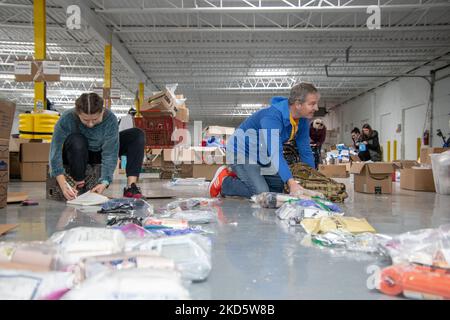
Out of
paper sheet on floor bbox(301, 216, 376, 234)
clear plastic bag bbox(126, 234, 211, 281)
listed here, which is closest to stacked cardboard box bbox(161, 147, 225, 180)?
paper sheet on floor bbox(301, 216, 376, 234)

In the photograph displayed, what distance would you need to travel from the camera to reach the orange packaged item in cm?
94

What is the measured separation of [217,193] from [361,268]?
2388 mm

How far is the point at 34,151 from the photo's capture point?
568 cm

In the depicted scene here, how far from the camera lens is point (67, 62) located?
40.8 feet

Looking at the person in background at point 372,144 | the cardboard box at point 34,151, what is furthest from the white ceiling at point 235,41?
the cardboard box at point 34,151

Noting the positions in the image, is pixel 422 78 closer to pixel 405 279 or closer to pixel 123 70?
pixel 123 70

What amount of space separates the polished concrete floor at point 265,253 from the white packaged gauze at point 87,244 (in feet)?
0.99

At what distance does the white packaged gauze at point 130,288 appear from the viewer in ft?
2.73

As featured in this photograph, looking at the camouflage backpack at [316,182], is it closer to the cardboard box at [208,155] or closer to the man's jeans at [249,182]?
the man's jeans at [249,182]

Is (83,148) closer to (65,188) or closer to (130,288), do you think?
(65,188)

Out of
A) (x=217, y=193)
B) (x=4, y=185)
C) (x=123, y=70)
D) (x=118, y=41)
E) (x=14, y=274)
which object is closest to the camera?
(x=14, y=274)

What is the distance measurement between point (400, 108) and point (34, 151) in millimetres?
11681

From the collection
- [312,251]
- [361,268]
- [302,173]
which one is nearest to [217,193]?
[302,173]

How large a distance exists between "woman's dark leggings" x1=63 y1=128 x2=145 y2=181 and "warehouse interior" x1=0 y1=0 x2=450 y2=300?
30cm
